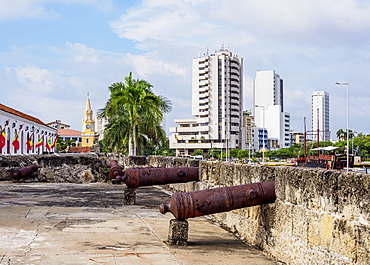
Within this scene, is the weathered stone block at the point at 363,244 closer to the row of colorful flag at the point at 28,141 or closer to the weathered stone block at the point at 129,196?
the weathered stone block at the point at 129,196

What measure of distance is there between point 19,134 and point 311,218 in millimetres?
45069

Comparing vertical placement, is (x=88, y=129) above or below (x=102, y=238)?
above

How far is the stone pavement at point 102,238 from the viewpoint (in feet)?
18.8

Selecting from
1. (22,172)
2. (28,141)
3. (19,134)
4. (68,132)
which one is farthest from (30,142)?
(68,132)

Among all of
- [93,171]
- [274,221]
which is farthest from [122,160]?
[274,221]

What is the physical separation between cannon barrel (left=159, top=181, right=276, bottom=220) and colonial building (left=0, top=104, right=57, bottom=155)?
112 ft

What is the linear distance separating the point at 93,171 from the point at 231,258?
1389 centimetres

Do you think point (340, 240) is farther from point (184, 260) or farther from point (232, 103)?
point (232, 103)

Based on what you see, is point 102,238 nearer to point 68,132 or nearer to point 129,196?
point 129,196

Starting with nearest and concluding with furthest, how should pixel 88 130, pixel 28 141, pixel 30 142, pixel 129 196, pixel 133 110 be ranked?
1. pixel 129 196
2. pixel 133 110
3. pixel 28 141
4. pixel 30 142
5. pixel 88 130

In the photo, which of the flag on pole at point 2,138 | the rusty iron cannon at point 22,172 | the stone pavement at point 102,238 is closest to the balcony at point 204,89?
the flag on pole at point 2,138

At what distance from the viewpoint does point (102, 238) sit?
6832 mm

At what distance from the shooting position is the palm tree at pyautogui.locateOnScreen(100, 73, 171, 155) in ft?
93.7

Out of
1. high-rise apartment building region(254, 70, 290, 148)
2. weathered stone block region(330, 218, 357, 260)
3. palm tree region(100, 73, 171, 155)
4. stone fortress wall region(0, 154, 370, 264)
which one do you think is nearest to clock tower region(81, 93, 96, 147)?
high-rise apartment building region(254, 70, 290, 148)
